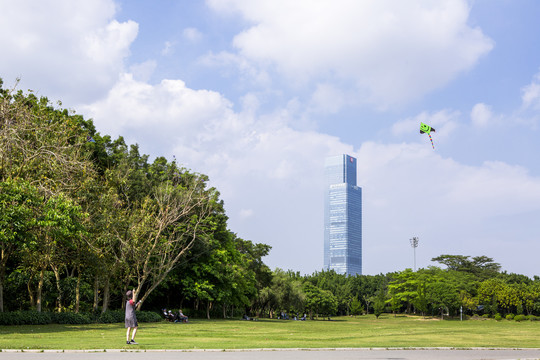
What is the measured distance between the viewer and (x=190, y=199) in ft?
137

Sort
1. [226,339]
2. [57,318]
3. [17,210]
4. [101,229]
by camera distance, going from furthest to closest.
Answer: [101,229] < [57,318] < [17,210] < [226,339]

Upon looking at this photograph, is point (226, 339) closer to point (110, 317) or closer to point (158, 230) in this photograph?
point (110, 317)

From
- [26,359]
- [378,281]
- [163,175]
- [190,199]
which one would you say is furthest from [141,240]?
[378,281]

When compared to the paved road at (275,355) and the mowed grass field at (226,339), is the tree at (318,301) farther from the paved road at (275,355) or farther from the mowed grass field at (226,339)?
the paved road at (275,355)

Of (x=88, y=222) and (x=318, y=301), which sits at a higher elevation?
(x=88, y=222)

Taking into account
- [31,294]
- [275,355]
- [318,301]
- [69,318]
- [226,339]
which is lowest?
[318,301]

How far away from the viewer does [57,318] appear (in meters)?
31.2

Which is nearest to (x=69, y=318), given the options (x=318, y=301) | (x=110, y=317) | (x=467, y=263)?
(x=110, y=317)

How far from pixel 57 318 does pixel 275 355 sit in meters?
22.1

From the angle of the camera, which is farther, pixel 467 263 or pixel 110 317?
pixel 467 263

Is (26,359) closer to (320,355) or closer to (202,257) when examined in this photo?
(320,355)

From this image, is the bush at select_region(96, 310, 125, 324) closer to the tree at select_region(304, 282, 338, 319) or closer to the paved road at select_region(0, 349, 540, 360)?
the paved road at select_region(0, 349, 540, 360)

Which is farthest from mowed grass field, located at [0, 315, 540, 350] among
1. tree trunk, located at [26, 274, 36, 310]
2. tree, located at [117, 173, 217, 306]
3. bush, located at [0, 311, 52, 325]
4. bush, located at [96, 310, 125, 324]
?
tree, located at [117, 173, 217, 306]

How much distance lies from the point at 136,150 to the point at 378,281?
99961mm
